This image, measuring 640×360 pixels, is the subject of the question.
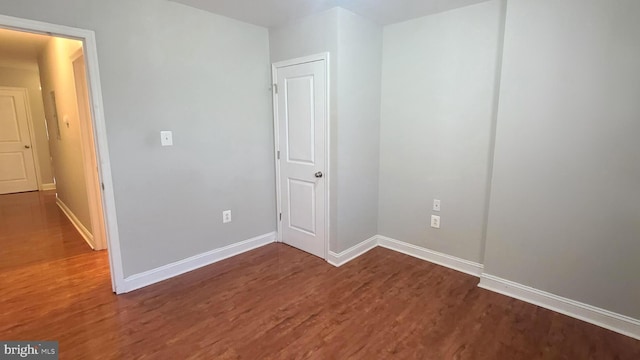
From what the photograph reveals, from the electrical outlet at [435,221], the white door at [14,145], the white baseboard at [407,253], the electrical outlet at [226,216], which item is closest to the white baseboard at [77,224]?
the electrical outlet at [226,216]

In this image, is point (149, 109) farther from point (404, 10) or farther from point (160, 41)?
point (404, 10)

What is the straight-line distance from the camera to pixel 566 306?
7.33ft

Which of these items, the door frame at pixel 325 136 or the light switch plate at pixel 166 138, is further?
the door frame at pixel 325 136

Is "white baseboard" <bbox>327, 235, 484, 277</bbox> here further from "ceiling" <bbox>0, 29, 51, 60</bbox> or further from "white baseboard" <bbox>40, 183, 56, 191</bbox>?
"white baseboard" <bbox>40, 183, 56, 191</bbox>

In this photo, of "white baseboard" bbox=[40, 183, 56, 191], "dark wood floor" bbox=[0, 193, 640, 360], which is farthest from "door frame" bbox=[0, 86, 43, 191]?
"dark wood floor" bbox=[0, 193, 640, 360]

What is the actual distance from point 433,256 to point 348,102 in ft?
5.78

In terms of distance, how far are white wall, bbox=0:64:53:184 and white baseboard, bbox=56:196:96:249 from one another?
1925mm

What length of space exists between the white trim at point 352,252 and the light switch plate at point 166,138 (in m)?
1.81

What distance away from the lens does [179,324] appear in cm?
214

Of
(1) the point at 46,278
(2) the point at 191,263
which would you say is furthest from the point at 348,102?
(1) the point at 46,278

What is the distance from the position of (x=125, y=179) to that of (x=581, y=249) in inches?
137

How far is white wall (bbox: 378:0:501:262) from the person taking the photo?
8.56 feet

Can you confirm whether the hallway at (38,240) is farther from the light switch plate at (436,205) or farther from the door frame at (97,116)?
the light switch plate at (436,205)

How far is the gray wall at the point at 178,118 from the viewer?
91.3 inches
